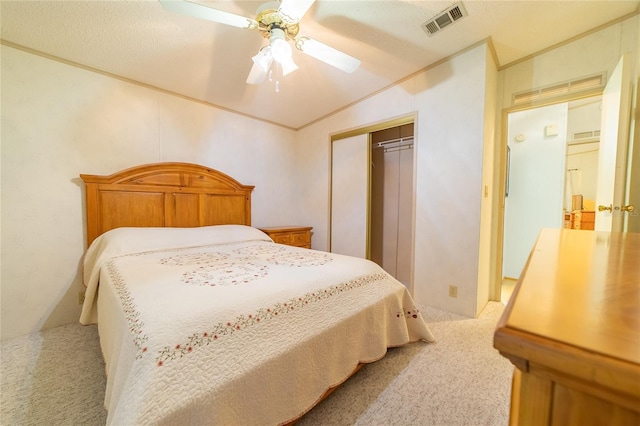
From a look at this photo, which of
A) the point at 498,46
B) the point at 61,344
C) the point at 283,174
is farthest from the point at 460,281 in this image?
the point at 61,344

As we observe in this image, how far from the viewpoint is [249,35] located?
1.96 metres

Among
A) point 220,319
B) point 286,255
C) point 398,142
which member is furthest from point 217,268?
point 398,142

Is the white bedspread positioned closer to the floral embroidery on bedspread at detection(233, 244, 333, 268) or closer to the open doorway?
the floral embroidery on bedspread at detection(233, 244, 333, 268)

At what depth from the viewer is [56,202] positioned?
2059 millimetres

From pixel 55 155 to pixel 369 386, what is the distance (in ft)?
9.58

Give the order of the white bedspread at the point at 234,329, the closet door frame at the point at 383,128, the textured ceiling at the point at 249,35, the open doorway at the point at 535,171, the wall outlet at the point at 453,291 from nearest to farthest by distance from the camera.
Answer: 1. the white bedspread at the point at 234,329
2. the textured ceiling at the point at 249,35
3. the wall outlet at the point at 453,291
4. the closet door frame at the point at 383,128
5. the open doorway at the point at 535,171

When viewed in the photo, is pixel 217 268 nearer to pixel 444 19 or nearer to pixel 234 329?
pixel 234 329

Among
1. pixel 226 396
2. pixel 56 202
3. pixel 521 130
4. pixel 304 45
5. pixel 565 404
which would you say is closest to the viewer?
pixel 565 404

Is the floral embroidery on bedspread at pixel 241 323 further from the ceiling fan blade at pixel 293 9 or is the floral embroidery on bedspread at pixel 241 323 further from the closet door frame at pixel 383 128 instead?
the ceiling fan blade at pixel 293 9

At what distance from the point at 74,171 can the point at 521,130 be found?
4.96 meters

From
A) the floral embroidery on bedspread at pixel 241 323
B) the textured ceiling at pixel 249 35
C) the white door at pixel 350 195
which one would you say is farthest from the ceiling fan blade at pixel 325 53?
the floral embroidery on bedspread at pixel 241 323

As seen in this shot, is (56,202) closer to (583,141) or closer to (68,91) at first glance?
(68,91)

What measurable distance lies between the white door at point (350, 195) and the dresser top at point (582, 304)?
2565mm

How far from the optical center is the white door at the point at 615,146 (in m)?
1.62
